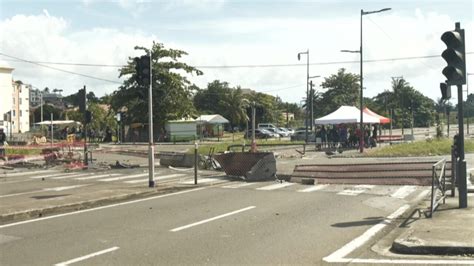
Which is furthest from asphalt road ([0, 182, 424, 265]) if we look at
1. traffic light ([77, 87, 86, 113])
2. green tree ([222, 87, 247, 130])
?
green tree ([222, 87, 247, 130])

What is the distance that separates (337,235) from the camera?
9.62 m

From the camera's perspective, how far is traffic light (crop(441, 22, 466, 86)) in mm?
11492

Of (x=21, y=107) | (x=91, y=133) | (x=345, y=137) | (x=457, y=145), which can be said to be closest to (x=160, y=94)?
(x=91, y=133)

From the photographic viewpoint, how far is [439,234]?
893 cm

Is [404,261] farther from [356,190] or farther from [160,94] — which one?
[160,94]

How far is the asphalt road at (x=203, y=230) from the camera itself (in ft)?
26.1

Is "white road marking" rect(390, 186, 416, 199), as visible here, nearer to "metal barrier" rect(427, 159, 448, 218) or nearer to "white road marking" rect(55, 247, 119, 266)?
"metal barrier" rect(427, 159, 448, 218)

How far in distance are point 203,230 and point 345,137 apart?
35.9 meters

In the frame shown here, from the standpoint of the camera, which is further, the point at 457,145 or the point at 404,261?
the point at 457,145

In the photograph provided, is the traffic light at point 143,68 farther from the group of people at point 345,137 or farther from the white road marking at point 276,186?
the group of people at point 345,137

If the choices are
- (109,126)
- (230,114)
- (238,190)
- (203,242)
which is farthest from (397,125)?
(203,242)

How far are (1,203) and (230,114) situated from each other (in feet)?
294

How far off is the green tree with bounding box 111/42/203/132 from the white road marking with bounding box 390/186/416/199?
4763 cm

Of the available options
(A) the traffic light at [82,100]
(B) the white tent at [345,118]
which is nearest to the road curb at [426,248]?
(A) the traffic light at [82,100]
